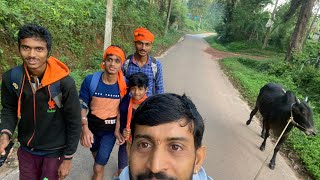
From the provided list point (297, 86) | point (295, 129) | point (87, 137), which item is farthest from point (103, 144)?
point (297, 86)

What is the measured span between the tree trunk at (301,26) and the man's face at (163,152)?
47.5ft

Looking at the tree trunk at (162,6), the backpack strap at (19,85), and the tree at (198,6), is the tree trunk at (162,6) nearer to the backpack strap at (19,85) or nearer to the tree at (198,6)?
the backpack strap at (19,85)

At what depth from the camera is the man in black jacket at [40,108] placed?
6.66ft

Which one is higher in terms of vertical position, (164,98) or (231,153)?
(164,98)

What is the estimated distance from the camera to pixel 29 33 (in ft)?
6.53

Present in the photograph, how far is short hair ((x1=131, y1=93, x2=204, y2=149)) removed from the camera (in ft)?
4.14

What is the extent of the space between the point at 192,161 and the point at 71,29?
8.26 metres

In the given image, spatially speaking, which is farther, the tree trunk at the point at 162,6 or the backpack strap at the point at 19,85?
the tree trunk at the point at 162,6

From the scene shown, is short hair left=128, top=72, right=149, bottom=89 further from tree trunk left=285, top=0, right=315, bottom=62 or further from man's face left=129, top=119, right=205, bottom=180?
tree trunk left=285, top=0, right=315, bottom=62

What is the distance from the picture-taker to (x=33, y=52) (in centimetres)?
200

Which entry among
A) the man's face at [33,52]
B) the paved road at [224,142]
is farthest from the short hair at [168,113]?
the paved road at [224,142]

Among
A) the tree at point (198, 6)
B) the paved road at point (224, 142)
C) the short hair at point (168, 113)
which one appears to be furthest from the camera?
the tree at point (198, 6)

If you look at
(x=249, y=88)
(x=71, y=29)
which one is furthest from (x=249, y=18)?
(x=71, y=29)

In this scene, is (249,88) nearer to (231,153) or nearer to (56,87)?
(231,153)
